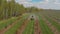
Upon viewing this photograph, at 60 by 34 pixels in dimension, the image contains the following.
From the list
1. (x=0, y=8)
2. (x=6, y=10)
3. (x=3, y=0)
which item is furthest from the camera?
(x=6, y=10)

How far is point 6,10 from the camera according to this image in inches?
1369

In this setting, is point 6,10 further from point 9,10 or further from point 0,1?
point 0,1

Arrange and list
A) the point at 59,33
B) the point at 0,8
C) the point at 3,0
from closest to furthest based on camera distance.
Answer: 1. the point at 59,33
2. the point at 0,8
3. the point at 3,0

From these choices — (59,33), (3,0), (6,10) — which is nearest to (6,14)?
(6,10)

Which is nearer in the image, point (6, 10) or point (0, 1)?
point (0, 1)

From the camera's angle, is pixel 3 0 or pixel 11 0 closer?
pixel 3 0

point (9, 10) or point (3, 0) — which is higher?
point (3, 0)

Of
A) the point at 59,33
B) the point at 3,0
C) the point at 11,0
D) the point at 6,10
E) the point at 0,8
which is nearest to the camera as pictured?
the point at 59,33

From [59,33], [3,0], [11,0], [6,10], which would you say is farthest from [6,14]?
[59,33]

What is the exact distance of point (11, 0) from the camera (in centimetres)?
4031

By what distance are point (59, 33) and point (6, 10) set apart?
913 inches

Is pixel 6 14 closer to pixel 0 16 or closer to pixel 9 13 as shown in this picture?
pixel 9 13

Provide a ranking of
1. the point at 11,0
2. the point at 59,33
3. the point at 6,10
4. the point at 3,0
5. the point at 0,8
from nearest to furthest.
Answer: the point at 59,33
the point at 0,8
the point at 3,0
the point at 6,10
the point at 11,0

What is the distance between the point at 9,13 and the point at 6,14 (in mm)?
1929
